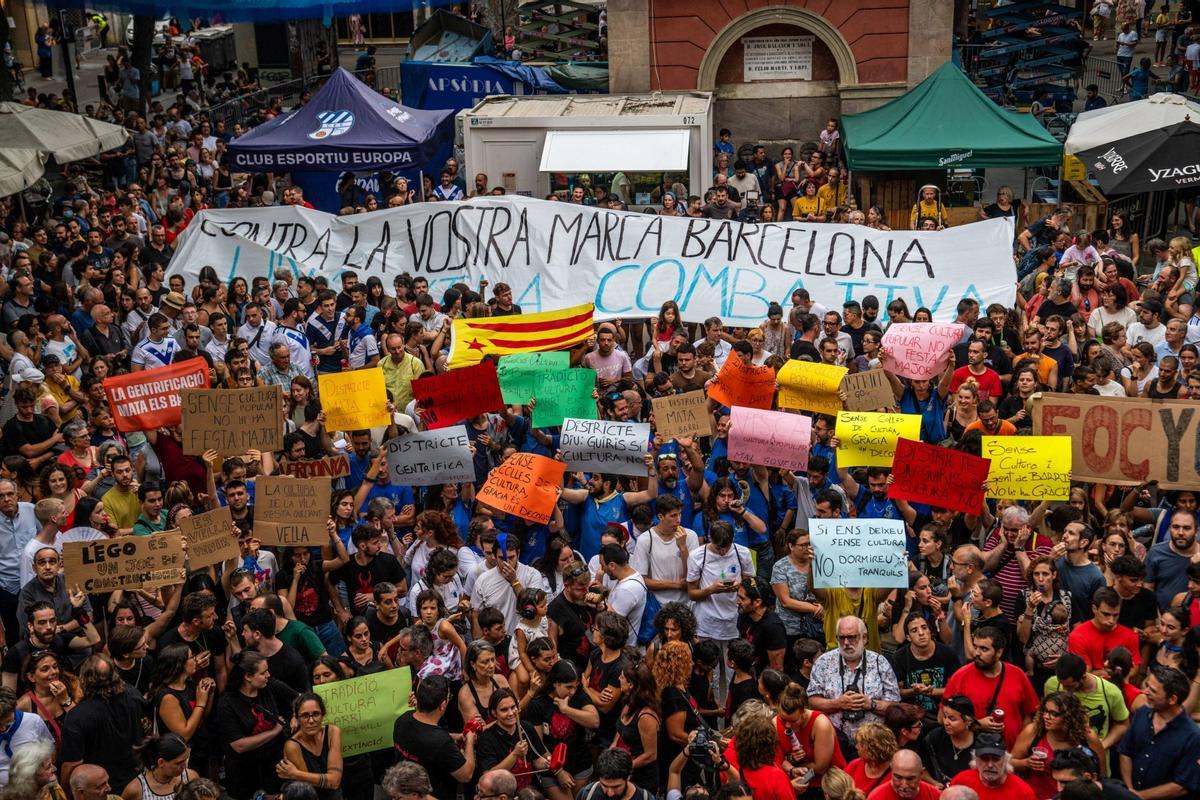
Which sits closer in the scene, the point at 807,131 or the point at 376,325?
the point at 376,325

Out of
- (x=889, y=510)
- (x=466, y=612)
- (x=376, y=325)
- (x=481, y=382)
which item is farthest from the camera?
(x=376, y=325)

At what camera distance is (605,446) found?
1014 cm

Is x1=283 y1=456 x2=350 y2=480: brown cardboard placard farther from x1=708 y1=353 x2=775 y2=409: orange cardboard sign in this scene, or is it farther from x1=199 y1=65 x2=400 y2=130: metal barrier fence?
x1=199 y1=65 x2=400 y2=130: metal barrier fence

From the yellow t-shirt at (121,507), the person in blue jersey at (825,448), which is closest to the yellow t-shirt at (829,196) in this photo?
the person in blue jersey at (825,448)

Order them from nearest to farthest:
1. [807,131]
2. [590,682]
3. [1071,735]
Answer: [1071,735], [590,682], [807,131]

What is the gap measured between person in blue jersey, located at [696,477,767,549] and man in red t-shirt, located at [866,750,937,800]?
2.84m

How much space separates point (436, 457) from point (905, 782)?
14.8 ft

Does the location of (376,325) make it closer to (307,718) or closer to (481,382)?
(481,382)

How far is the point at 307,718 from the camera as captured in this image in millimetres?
7637

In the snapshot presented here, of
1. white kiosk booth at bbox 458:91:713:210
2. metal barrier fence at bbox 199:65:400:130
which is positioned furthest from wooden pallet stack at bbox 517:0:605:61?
white kiosk booth at bbox 458:91:713:210

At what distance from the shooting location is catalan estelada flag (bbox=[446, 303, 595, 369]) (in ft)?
40.6

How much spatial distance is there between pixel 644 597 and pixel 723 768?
177 cm

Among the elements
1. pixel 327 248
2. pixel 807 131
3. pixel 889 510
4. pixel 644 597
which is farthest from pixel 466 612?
pixel 807 131

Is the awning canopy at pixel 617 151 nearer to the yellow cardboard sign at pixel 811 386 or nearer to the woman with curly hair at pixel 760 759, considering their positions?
the yellow cardboard sign at pixel 811 386
